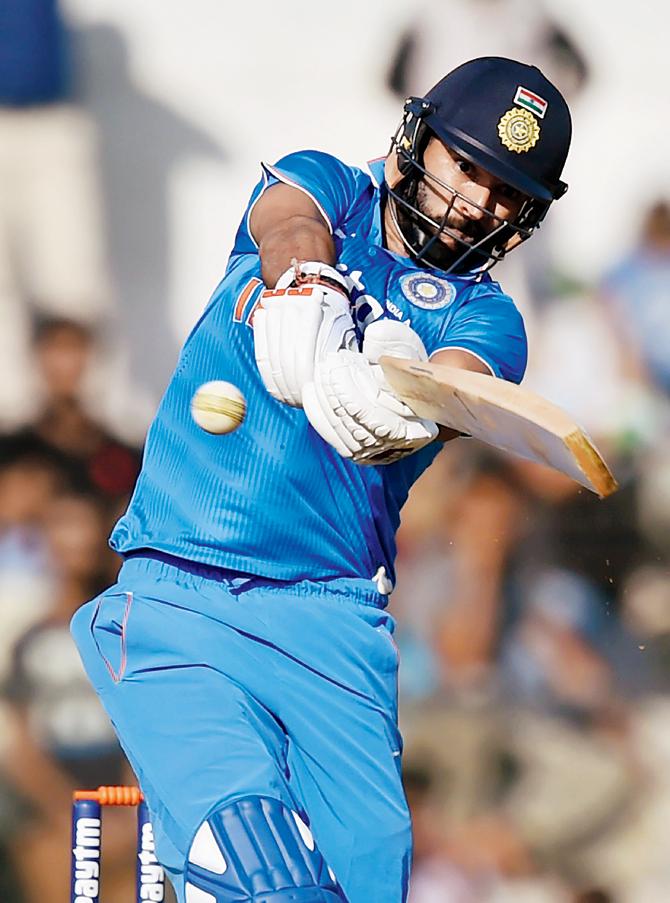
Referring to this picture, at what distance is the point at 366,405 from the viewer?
1.64m

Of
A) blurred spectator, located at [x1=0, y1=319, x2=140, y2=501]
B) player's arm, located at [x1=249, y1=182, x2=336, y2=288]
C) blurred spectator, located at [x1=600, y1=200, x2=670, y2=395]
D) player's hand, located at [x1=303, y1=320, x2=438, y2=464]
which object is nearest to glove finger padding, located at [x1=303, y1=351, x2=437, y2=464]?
player's hand, located at [x1=303, y1=320, x2=438, y2=464]

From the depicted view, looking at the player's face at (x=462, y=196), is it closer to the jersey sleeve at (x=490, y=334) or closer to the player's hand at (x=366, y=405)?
the jersey sleeve at (x=490, y=334)

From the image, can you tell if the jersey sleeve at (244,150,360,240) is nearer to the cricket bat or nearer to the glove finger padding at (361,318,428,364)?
the glove finger padding at (361,318,428,364)

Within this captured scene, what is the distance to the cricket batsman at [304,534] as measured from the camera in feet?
5.92

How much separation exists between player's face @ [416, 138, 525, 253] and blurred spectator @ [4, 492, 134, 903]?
1685mm

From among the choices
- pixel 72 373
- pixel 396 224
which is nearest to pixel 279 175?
pixel 396 224

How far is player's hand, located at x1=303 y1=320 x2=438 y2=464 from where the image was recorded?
5.33 feet

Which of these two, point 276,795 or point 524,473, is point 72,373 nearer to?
point 524,473

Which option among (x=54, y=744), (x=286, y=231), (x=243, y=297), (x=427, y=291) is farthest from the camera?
(x=54, y=744)

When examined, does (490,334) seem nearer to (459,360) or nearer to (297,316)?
(459,360)

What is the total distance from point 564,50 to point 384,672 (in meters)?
2.05

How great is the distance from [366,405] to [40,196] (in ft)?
6.76

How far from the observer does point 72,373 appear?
348 centimetres

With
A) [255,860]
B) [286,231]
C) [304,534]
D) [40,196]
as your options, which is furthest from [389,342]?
[40,196]
